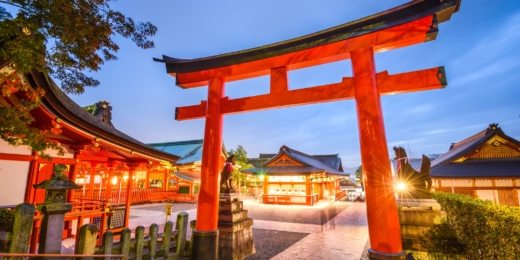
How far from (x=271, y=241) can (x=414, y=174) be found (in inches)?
241

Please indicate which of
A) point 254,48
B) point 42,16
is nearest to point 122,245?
point 42,16

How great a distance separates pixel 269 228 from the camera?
38.9 feet

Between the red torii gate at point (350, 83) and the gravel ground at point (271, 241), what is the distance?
2.19m

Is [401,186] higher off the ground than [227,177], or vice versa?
[227,177]

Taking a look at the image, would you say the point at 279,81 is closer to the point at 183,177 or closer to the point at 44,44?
the point at 44,44

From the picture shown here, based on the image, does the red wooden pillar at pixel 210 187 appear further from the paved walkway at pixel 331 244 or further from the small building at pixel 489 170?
the small building at pixel 489 170

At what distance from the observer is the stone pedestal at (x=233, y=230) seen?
6.54 metres

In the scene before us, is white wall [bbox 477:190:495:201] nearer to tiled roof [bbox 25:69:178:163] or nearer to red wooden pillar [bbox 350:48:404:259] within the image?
red wooden pillar [bbox 350:48:404:259]

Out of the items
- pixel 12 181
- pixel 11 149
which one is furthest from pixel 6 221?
pixel 11 149

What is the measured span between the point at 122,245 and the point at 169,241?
4.31 ft

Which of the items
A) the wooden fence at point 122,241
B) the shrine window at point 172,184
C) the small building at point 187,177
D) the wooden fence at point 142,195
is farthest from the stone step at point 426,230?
the shrine window at point 172,184

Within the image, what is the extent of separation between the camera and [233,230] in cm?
658

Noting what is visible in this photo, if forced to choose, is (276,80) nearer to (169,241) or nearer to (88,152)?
(169,241)

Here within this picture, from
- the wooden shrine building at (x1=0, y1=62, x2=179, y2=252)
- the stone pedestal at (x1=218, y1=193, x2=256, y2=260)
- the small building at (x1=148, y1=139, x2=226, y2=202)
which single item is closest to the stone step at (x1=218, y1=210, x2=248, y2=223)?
the stone pedestal at (x1=218, y1=193, x2=256, y2=260)
